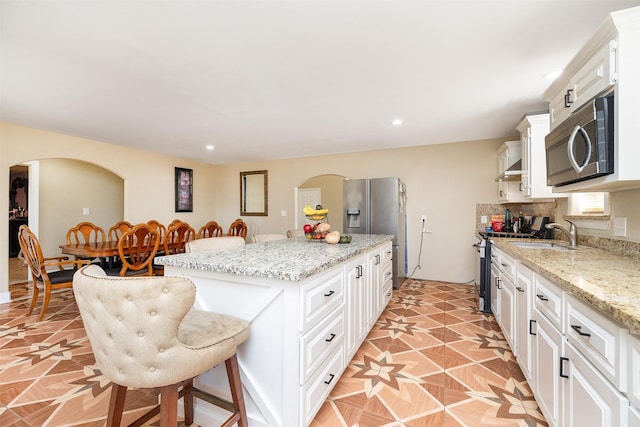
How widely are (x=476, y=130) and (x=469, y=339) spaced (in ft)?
8.97

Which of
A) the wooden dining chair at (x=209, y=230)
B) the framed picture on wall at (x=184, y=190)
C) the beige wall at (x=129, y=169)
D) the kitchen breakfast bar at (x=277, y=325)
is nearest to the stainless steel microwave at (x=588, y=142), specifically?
the kitchen breakfast bar at (x=277, y=325)

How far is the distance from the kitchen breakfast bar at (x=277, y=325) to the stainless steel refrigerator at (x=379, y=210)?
2554mm

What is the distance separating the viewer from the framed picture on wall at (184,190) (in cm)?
560

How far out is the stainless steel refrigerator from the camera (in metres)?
4.12

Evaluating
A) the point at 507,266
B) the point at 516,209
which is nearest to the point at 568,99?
the point at 507,266

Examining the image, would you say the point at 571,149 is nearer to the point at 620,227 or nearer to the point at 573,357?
the point at 620,227

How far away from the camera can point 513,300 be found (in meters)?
2.02

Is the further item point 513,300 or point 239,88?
point 239,88

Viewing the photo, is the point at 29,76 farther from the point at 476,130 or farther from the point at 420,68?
the point at 476,130

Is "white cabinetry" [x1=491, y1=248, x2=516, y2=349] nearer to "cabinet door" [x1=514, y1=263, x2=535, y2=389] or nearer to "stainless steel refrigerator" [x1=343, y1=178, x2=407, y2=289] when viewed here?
"cabinet door" [x1=514, y1=263, x2=535, y2=389]

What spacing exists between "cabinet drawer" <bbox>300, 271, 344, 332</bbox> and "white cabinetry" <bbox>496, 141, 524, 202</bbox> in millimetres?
2732

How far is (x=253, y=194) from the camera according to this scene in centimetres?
633

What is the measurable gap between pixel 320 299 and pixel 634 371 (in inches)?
44.5

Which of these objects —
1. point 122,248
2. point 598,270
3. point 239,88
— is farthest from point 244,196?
point 598,270
